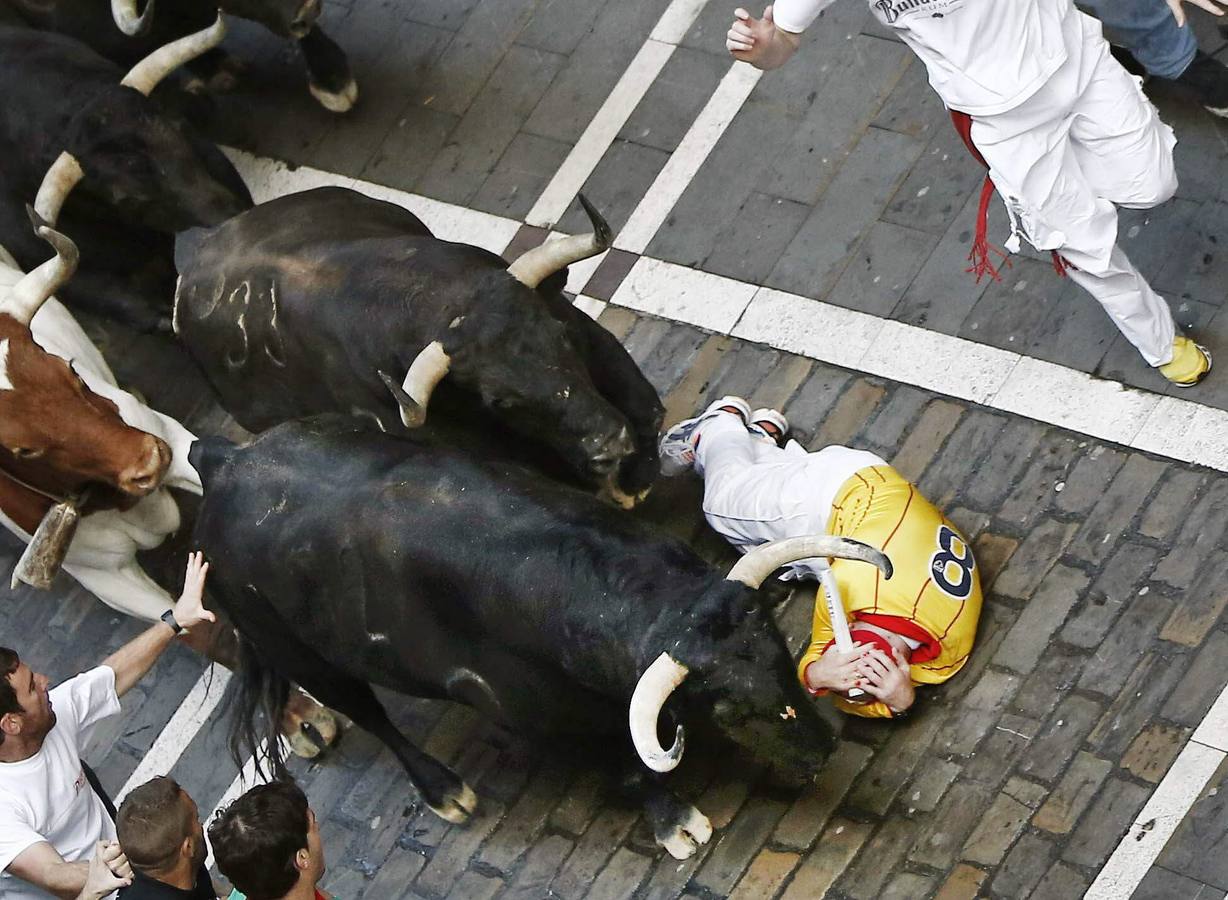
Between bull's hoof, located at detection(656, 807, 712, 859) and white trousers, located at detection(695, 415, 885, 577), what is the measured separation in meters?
0.99

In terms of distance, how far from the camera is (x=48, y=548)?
7.84 m

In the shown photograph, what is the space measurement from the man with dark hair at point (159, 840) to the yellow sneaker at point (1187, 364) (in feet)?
12.9

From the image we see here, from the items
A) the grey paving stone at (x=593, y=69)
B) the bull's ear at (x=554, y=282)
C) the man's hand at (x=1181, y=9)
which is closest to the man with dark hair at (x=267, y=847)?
the bull's ear at (x=554, y=282)

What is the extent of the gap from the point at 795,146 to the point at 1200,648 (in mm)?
3432

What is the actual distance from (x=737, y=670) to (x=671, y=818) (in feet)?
4.09

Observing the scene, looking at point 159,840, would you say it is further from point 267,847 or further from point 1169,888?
point 1169,888

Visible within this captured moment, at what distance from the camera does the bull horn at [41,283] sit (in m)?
7.88

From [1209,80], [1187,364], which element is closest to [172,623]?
[1187,364]

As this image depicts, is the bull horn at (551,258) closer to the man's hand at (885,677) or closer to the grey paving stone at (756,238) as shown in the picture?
the grey paving stone at (756,238)

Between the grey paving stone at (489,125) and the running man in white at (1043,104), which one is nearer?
the running man in white at (1043,104)

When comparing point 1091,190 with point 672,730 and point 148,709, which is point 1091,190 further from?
point 148,709

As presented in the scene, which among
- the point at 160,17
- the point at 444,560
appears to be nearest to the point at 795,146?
the point at 444,560

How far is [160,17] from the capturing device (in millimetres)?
10539

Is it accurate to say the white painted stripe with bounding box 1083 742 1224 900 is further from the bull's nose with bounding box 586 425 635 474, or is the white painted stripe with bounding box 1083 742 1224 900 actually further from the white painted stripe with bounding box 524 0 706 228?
the white painted stripe with bounding box 524 0 706 228
